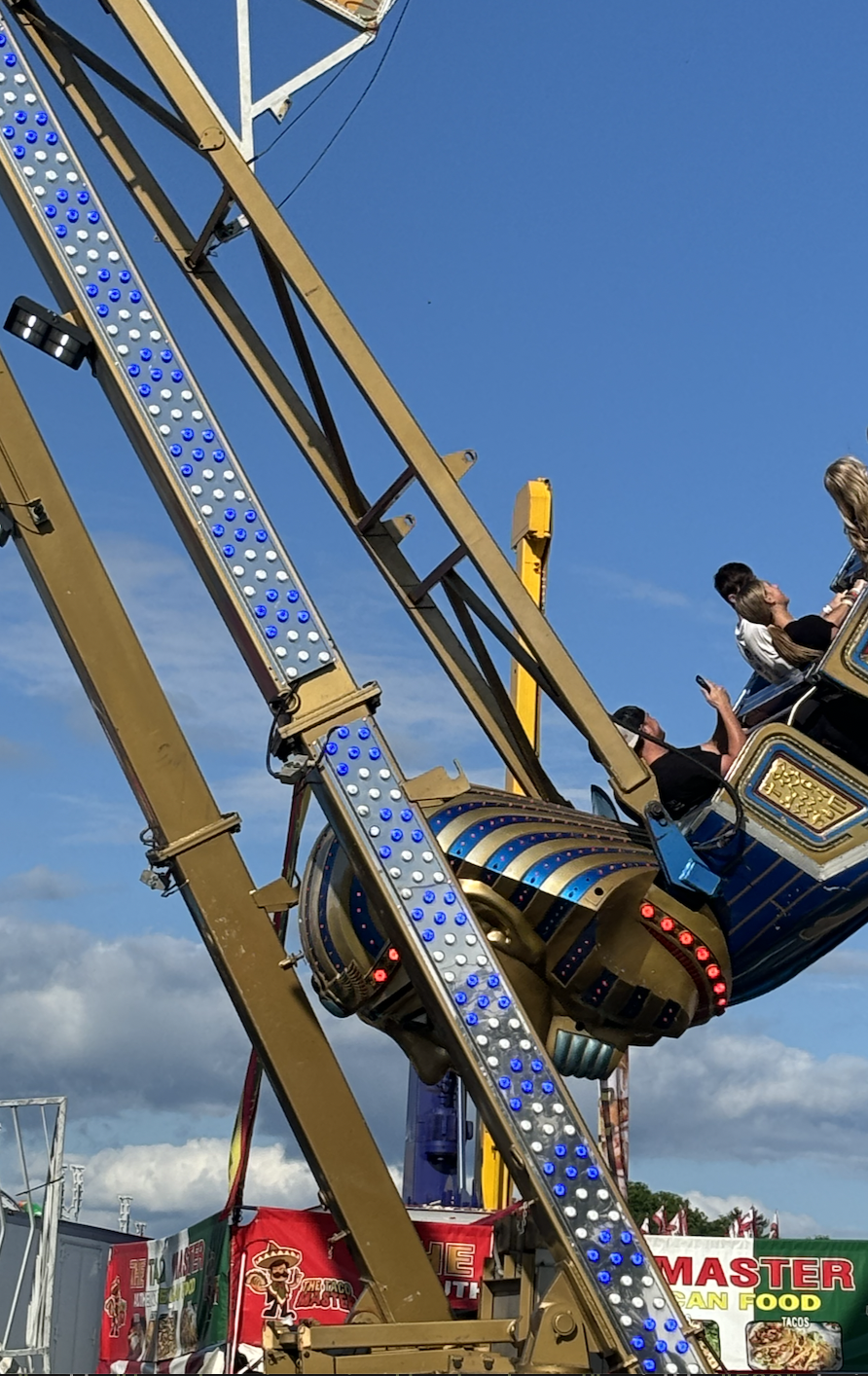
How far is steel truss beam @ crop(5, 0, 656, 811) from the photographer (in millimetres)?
7223

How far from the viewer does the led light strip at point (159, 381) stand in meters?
6.96

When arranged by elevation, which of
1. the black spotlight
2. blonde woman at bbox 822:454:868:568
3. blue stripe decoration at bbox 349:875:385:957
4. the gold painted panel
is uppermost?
the black spotlight

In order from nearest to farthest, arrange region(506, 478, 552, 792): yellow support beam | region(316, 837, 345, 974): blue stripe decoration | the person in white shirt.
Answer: region(316, 837, 345, 974): blue stripe decoration → the person in white shirt → region(506, 478, 552, 792): yellow support beam

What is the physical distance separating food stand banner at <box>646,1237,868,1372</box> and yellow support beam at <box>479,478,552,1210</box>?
158 centimetres

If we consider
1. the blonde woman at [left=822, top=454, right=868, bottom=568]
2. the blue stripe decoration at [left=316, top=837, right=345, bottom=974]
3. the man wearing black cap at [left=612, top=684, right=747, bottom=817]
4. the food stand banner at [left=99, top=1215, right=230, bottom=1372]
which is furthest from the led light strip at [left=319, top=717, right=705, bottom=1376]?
the food stand banner at [left=99, top=1215, right=230, bottom=1372]

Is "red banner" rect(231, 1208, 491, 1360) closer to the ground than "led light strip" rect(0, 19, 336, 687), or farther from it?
closer to the ground

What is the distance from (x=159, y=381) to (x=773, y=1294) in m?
9.83

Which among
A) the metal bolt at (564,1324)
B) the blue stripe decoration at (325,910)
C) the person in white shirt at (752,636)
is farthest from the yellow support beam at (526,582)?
the metal bolt at (564,1324)

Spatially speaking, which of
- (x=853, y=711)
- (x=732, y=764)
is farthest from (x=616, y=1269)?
(x=853, y=711)

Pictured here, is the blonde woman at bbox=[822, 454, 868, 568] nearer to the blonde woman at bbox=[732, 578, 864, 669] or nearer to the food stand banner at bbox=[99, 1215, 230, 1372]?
the blonde woman at bbox=[732, 578, 864, 669]

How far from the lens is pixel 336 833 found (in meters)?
6.81

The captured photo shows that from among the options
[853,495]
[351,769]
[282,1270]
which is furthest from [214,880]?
[282,1270]

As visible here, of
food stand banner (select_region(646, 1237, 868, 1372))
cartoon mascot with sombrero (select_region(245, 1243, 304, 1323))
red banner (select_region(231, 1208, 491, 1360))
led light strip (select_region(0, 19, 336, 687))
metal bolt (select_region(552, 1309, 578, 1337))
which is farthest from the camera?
food stand banner (select_region(646, 1237, 868, 1372))

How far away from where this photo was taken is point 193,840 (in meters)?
6.89
